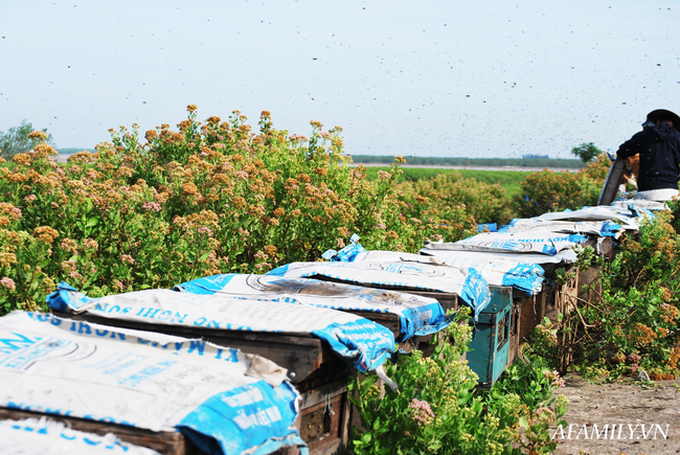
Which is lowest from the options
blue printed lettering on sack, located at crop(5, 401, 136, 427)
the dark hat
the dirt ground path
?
the dirt ground path

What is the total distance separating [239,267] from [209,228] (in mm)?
879

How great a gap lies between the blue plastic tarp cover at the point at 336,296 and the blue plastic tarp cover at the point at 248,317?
0.32 meters

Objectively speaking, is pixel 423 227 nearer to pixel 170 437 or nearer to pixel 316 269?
pixel 316 269

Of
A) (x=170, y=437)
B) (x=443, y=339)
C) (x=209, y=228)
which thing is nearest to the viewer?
(x=170, y=437)

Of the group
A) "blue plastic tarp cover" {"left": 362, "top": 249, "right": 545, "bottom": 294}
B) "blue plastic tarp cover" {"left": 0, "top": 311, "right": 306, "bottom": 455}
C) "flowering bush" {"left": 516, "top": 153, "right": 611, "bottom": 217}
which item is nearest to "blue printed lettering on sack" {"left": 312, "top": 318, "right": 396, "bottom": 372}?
"blue plastic tarp cover" {"left": 0, "top": 311, "right": 306, "bottom": 455}

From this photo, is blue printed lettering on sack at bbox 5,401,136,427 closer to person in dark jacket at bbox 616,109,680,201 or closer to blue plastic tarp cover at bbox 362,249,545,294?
blue plastic tarp cover at bbox 362,249,545,294

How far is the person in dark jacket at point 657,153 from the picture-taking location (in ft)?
34.8

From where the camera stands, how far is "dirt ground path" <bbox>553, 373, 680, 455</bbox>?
4312 mm

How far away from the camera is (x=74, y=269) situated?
160 inches

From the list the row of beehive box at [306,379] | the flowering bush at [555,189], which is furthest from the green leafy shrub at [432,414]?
the flowering bush at [555,189]

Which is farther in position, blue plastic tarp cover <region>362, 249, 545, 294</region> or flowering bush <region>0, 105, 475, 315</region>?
blue plastic tarp cover <region>362, 249, 545, 294</region>

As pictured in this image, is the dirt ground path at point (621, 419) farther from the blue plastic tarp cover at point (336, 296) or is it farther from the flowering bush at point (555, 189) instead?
the flowering bush at point (555, 189)

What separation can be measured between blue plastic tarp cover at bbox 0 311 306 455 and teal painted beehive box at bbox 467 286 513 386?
2.56 m

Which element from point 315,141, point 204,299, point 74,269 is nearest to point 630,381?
point 315,141
